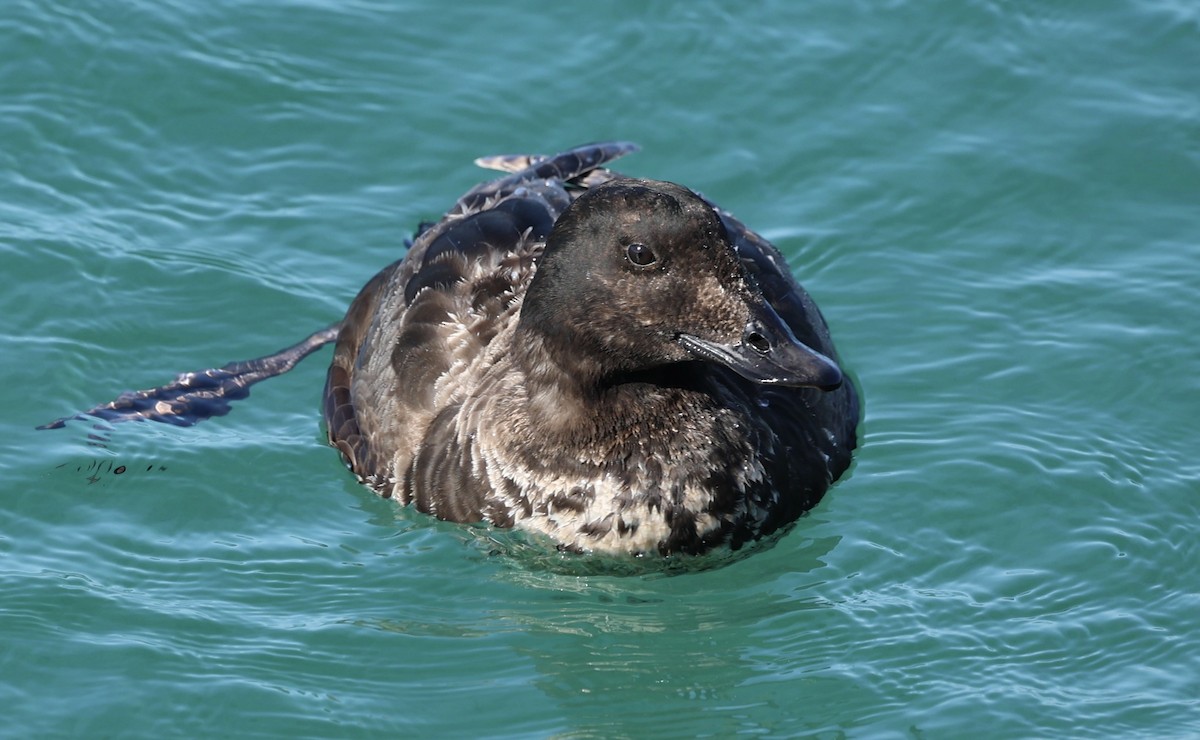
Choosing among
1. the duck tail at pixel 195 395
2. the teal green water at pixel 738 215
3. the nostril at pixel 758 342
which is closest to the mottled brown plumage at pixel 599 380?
the nostril at pixel 758 342

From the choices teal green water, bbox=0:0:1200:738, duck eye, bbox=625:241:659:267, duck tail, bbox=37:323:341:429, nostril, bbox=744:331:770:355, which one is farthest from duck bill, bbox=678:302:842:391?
duck tail, bbox=37:323:341:429

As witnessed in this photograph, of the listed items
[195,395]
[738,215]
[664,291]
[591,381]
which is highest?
[738,215]

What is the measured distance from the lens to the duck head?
8234 millimetres

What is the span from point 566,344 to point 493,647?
142cm

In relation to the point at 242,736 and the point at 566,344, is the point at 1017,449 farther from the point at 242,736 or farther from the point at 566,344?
the point at 242,736

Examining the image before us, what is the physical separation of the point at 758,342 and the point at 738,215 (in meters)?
3.69

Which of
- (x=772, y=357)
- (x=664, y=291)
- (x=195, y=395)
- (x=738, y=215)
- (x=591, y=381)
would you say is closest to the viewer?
(x=772, y=357)

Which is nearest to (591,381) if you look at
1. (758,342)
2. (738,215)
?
(758,342)

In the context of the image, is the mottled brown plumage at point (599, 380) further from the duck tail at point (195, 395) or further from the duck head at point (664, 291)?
the duck tail at point (195, 395)

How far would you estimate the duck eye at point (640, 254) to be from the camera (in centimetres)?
830

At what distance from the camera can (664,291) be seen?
8328 millimetres

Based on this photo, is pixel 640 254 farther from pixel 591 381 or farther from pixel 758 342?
pixel 591 381

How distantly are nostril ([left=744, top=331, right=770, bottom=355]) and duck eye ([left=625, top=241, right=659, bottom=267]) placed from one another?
527 mm

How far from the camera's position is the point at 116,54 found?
12758 mm
